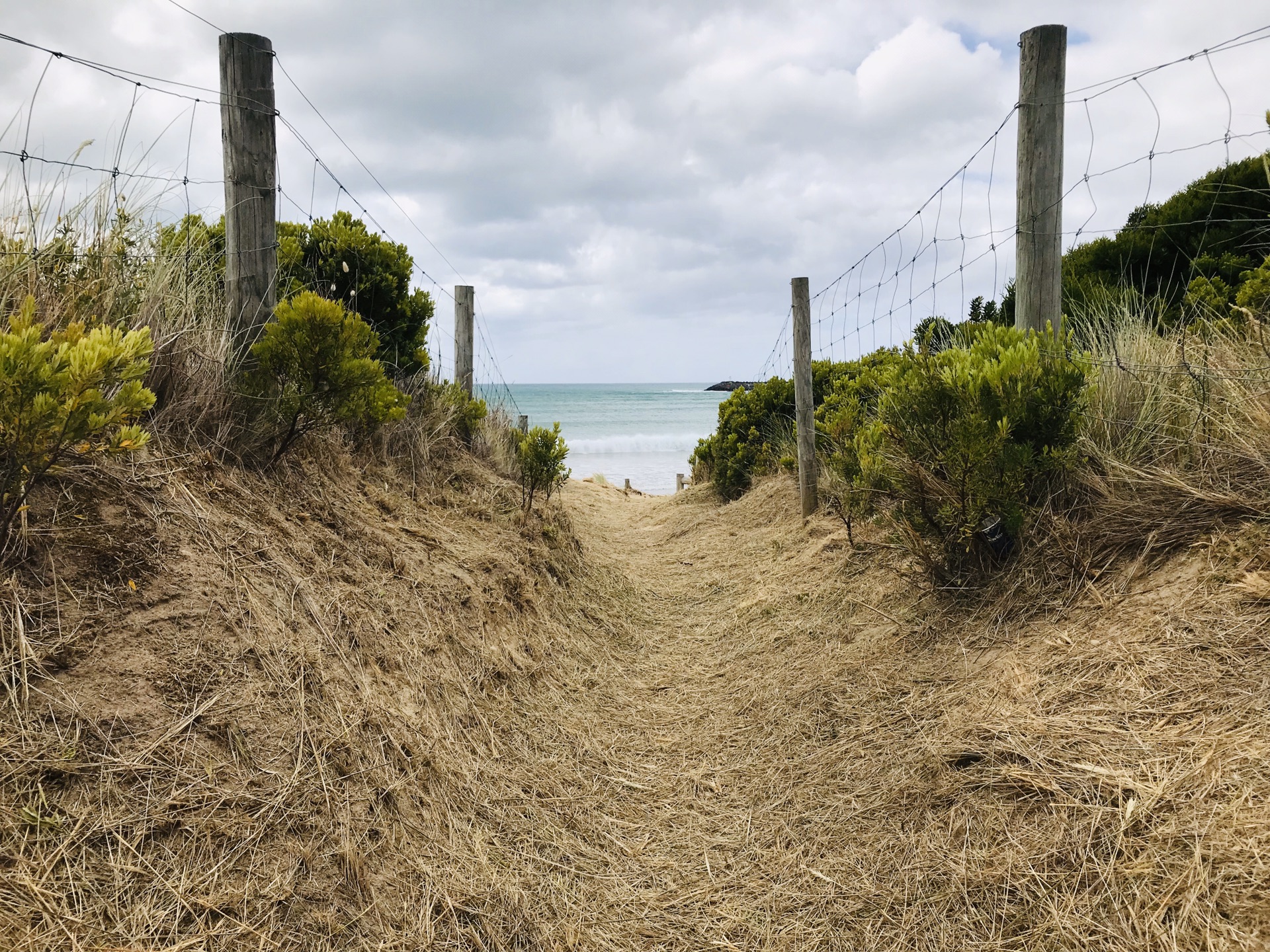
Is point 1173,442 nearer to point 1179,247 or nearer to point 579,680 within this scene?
point 579,680

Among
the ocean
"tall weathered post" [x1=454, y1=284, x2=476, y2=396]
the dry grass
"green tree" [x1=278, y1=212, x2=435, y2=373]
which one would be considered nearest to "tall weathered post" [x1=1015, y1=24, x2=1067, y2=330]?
the dry grass

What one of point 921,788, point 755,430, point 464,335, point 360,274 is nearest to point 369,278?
point 360,274

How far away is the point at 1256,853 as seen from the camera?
7.05ft

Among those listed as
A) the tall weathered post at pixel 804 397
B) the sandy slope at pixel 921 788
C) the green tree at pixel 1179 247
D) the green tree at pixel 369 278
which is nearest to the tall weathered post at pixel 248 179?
the green tree at pixel 369 278

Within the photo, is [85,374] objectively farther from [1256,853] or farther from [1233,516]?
[1233,516]

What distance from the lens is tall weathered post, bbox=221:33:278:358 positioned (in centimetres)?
463

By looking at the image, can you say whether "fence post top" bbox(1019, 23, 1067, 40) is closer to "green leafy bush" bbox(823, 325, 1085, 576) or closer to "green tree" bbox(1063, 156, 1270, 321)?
"green leafy bush" bbox(823, 325, 1085, 576)

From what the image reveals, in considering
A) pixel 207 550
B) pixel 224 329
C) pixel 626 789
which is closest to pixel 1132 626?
pixel 626 789

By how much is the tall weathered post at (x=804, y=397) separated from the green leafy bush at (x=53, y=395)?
23.1 ft

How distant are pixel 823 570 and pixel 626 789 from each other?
3050 millimetres

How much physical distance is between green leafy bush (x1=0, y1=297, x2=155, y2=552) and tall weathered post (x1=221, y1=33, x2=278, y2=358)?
2081 mm

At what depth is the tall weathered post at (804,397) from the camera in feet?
28.8

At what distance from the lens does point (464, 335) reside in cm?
978

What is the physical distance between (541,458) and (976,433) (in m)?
4.21
